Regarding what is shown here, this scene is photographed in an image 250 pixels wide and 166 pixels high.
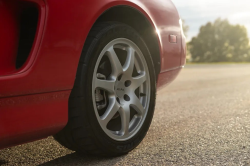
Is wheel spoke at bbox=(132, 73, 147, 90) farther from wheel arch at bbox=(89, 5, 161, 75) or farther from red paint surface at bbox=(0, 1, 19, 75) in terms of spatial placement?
red paint surface at bbox=(0, 1, 19, 75)

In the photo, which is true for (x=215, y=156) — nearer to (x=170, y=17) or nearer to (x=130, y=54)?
(x=130, y=54)

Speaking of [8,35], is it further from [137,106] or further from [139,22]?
[139,22]

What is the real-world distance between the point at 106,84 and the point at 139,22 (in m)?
0.76

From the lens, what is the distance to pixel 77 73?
213 centimetres

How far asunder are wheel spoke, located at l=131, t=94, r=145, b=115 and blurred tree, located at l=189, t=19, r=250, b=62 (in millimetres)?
74684

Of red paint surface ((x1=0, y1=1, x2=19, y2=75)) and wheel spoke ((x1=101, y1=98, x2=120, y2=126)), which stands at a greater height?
red paint surface ((x1=0, y1=1, x2=19, y2=75))

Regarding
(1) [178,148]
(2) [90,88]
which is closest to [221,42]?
(1) [178,148]

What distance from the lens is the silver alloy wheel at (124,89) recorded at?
2.31 metres

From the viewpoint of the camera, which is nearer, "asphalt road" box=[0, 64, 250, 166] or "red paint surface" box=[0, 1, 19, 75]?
"red paint surface" box=[0, 1, 19, 75]

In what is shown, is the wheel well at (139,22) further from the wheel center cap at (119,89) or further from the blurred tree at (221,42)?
the blurred tree at (221,42)

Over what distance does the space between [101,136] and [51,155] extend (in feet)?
1.63

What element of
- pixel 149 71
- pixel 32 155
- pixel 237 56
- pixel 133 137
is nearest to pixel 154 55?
pixel 149 71

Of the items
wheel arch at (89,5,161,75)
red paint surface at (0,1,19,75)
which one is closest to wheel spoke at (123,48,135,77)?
wheel arch at (89,5,161,75)

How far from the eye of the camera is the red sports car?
1.82m
